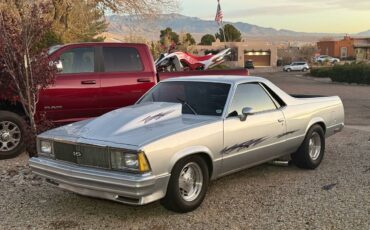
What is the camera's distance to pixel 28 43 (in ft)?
26.1

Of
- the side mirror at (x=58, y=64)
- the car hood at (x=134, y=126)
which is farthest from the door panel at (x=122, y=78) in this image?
the car hood at (x=134, y=126)

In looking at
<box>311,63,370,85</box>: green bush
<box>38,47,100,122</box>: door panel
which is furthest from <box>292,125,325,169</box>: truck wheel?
<box>311,63,370,85</box>: green bush

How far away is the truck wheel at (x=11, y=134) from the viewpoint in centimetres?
823

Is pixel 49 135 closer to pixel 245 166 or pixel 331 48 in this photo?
pixel 245 166

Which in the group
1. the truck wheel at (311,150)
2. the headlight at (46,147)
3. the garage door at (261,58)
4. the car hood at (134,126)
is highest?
the car hood at (134,126)

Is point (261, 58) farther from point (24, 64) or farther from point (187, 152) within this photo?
point (187, 152)

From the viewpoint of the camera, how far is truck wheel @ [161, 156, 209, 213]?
5.21 metres

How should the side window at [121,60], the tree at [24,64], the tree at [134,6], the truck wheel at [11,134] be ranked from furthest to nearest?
the tree at [134,6] → the side window at [121,60] → the truck wheel at [11,134] → the tree at [24,64]

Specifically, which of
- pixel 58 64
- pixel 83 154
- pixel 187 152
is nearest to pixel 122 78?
pixel 58 64

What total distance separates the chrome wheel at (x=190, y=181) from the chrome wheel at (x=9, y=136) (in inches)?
156

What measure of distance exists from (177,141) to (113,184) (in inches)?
30.8

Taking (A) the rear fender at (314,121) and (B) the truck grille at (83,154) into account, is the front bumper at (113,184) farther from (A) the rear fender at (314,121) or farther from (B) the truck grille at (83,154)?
(A) the rear fender at (314,121)

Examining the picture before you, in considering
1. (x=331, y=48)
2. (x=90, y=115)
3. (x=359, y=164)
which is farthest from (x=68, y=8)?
(x=331, y=48)

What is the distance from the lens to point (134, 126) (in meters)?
5.46
